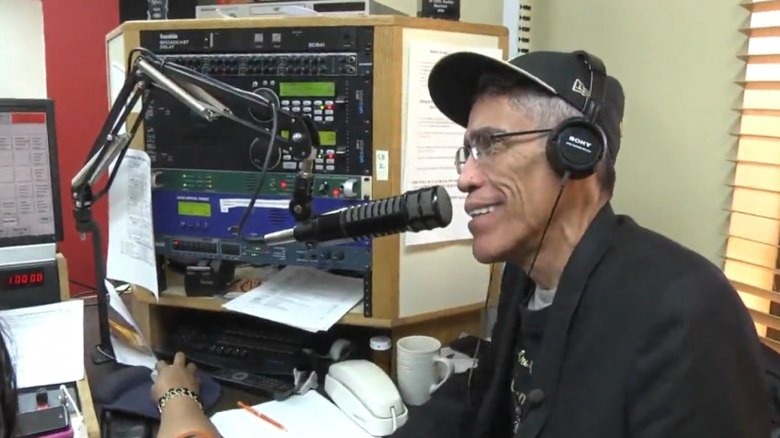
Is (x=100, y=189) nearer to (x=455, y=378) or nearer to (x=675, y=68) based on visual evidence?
(x=455, y=378)

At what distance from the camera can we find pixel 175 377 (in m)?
1.24

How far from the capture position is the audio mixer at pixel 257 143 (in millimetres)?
1243

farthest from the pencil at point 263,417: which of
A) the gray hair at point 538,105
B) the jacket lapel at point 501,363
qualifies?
the gray hair at point 538,105

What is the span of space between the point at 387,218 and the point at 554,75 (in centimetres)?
29

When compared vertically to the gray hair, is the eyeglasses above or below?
below

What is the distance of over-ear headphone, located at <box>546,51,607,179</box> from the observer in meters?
0.85

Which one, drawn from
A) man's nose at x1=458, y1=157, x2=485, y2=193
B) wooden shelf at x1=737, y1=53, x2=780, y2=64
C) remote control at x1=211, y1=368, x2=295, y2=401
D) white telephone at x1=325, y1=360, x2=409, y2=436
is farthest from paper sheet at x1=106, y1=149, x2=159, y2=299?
wooden shelf at x1=737, y1=53, x2=780, y2=64

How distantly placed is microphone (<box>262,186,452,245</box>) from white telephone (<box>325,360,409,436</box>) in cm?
31

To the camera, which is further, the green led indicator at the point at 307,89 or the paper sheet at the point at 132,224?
the paper sheet at the point at 132,224

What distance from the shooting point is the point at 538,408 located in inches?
35.3

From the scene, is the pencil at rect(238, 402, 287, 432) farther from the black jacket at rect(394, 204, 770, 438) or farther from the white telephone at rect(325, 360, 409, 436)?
the black jacket at rect(394, 204, 770, 438)

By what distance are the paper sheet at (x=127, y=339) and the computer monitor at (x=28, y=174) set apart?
18cm

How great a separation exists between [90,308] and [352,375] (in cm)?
89

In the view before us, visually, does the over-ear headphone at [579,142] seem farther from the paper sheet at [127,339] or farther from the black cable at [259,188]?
the paper sheet at [127,339]
